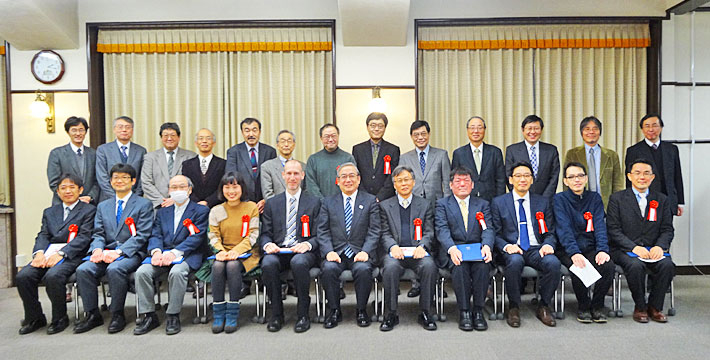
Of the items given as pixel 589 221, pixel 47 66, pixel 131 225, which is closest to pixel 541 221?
pixel 589 221

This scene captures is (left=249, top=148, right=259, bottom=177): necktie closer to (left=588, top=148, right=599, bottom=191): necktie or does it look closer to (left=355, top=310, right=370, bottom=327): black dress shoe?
(left=355, top=310, right=370, bottom=327): black dress shoe

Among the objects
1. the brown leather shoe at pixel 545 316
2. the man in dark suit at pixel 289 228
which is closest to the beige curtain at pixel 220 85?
the man in dark suit at pixel 289 228

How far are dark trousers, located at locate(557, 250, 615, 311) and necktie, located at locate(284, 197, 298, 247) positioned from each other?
2148mm

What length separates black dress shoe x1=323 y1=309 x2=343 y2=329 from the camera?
4.02 m

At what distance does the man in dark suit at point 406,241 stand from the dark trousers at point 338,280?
14 centimetres

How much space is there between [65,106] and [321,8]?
304 centimetres

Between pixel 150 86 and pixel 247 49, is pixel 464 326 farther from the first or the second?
pixel 150 86

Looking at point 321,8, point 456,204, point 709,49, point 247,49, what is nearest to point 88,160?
point 247,49

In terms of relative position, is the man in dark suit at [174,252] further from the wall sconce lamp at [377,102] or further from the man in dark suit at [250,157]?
the wall sconce lamp at [377,102]

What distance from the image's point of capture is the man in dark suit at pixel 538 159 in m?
4.69

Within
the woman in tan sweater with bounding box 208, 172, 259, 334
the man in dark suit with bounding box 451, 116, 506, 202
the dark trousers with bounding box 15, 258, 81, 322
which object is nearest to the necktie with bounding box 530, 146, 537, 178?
the man in dark suit with bounding box 451, 116, 506, 202

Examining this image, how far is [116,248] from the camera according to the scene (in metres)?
4.29

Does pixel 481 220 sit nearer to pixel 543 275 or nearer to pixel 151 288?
pixel 543 275

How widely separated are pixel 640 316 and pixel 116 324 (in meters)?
3.98
